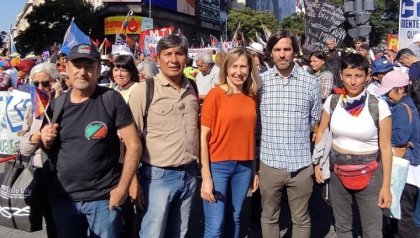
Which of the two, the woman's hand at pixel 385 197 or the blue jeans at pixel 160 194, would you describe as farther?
the woman's hand at pixel 385 197

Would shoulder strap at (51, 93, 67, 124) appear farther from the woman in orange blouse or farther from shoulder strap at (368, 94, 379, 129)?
shoulder strap at (368, 94, 379, 129)

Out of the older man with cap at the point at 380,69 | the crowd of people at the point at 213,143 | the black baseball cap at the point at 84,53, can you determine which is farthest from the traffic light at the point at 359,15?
the black baseball cap at the point at 84,53

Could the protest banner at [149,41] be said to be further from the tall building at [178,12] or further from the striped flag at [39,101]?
the tall building at [178,12]

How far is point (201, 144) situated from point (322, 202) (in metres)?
2.94

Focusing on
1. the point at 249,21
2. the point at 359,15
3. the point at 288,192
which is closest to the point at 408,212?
the point at 288,192

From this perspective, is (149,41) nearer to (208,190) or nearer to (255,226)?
(255,226)

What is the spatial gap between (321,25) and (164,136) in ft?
25.6

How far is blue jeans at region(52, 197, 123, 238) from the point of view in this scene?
9.95ft

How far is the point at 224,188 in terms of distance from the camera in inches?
141

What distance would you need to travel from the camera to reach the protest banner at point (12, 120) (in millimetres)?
4000

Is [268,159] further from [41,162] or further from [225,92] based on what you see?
[41,162]

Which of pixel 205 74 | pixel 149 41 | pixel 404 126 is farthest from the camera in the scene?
pixel 149 41

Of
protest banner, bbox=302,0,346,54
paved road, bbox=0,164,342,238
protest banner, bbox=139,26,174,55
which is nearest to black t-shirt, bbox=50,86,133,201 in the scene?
paved road, bbox=0,164,342,238

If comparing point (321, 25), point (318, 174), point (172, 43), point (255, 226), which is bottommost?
point (255, 226)
